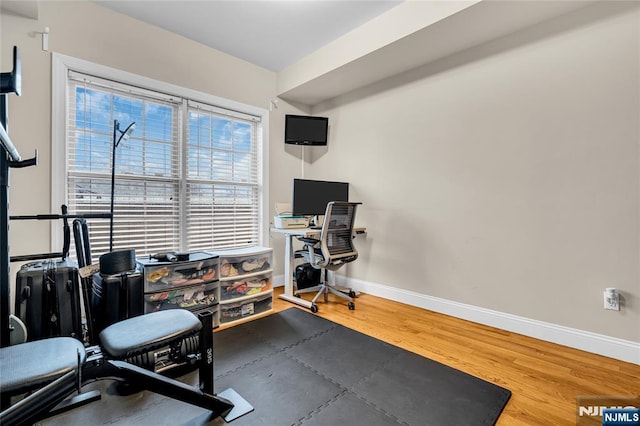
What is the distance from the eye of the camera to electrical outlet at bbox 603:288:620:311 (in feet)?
6.71

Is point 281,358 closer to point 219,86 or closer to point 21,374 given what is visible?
point 21,374

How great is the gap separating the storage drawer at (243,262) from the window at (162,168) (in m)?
0.65

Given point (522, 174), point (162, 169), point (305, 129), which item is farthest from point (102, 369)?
point (305, 129)

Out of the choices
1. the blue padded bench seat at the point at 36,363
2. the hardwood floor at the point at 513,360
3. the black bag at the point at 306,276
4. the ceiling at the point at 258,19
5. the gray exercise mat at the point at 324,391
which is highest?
the ceiling at the point at 258,19

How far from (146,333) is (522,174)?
290cm

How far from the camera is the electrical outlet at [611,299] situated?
2045 millimetres

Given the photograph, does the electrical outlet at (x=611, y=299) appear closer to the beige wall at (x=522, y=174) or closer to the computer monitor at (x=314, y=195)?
the beige wall at (x=522, y=174)

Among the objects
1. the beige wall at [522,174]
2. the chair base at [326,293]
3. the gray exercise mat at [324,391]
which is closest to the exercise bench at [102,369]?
the gray exercise mat at [324,391]

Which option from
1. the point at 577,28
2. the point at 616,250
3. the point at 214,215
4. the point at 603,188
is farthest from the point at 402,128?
the point at 214,215

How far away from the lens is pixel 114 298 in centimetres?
184

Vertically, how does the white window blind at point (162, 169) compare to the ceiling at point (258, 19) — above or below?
below

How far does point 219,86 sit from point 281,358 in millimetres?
2914

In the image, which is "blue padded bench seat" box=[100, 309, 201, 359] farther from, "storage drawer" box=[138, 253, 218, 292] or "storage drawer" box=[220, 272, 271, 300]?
"storage drawer" box=[220, 272, 271, 300]

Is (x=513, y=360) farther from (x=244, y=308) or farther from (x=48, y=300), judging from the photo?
(x=48, y=300)
